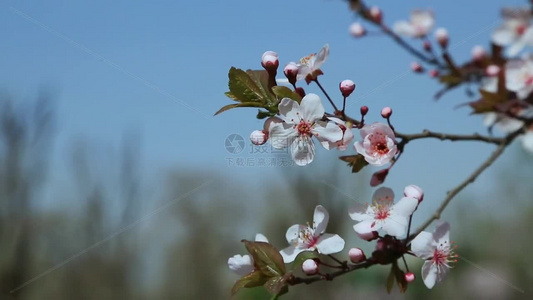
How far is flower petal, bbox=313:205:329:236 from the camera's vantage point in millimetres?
715

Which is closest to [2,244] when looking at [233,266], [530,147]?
[233,266]

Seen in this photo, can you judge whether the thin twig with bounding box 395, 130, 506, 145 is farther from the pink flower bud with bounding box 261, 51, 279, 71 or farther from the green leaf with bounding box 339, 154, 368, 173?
the pink flower bud with bounding box 261, 51, 279, 71

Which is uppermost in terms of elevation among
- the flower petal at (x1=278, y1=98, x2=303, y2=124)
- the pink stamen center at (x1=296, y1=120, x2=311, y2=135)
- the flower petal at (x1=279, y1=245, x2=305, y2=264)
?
the flower petal at (x1=278, y1=98, x2=303, y2=124)

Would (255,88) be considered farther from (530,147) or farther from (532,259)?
(532,259)

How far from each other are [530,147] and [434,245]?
0.19 m

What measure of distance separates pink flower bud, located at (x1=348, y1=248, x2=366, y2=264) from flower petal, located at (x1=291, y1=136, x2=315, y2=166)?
0.42ft

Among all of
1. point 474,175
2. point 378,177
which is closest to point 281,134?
point 378,177

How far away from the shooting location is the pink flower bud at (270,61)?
721mm

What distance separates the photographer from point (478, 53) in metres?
0.52

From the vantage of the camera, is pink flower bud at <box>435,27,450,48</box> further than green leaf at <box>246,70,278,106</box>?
A: No

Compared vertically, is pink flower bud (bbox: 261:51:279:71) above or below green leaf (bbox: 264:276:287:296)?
above

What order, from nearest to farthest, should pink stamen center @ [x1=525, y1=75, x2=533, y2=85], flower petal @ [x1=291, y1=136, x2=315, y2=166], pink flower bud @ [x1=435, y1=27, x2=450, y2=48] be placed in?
pink stamen center @ [x1=525, y1=75, x2=533, y2=85] → pink flower bud @ [x1=435, y1=27, x2=450, y2=48] → flower petal @ [x1=291, y1=136, x2=315, y2=166]

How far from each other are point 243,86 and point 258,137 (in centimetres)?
7

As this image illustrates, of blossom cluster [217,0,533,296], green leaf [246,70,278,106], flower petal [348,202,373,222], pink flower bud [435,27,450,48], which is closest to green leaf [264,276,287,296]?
blossom cluster [217,0,533,296]
